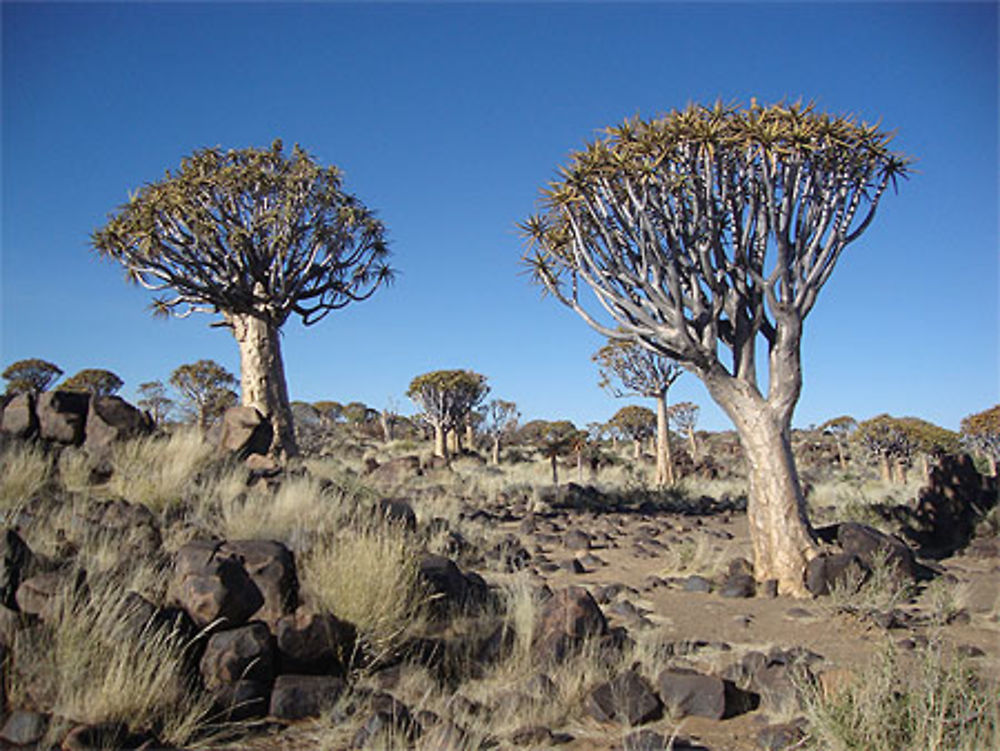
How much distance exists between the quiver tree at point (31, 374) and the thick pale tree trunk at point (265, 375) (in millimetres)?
26313

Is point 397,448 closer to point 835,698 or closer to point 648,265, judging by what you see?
point 648,265

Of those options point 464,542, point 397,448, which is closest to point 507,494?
point 464,542

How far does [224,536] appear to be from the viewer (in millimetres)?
6312

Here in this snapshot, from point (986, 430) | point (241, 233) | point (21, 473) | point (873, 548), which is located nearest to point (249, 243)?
point (241, 233)

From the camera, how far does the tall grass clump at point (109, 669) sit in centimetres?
335

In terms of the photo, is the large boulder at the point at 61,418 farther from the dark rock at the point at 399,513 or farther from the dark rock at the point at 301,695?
the dark rock at the point at 301,695

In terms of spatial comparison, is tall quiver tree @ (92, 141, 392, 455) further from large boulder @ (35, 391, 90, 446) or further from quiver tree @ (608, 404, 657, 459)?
quiver tree @ (608, 404, 657, 459)

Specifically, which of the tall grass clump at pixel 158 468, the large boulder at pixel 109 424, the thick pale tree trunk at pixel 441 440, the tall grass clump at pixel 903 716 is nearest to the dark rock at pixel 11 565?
the tall grass clump at pixel 158 468

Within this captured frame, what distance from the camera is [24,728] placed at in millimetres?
3090

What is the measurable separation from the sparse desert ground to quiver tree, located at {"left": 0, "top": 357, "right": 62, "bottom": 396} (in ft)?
96.1

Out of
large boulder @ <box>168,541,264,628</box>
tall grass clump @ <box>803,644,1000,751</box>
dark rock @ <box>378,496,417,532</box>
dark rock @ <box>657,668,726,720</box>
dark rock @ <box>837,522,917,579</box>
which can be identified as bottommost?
dark rock @ <box>657,668,726,720</box>

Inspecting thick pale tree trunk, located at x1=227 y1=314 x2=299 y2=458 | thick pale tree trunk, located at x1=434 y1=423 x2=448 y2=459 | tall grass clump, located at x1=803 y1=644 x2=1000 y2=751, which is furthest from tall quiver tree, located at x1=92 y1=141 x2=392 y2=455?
thick pale tree trunk, located at x1=434 y1=423 x2=448 y2=459

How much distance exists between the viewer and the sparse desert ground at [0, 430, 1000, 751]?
3.43 meters

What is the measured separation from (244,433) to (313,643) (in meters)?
6.66
